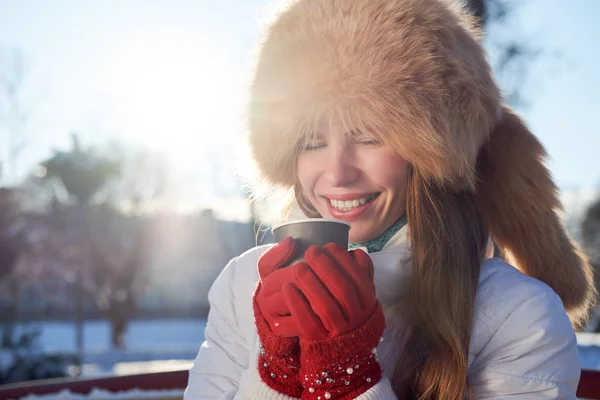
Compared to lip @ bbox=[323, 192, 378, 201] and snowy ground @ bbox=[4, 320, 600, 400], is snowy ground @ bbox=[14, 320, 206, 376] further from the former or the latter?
lip @ bbox=[323, 192, 378, 201]

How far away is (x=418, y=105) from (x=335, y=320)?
76 centimetres

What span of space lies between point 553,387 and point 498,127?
956 mm

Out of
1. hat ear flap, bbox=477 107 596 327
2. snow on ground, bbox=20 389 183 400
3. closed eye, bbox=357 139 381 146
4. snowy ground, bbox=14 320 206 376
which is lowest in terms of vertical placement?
snowy ground, bbox=14 320 206 376

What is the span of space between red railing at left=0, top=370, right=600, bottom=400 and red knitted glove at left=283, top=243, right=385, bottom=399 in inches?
84.8

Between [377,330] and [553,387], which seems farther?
[553,387]

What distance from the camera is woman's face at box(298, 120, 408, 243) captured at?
1.84 m

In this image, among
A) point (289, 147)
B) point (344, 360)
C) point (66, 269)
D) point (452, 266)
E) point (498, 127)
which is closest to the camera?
point (344, 360)

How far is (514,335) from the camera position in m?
1.71

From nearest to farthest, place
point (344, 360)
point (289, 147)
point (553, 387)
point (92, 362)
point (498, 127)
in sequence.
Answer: point (344, 360), point (553, 387), point (289, 147), point (498, 127), point (92, 362)

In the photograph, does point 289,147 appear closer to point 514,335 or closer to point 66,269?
point 514,335

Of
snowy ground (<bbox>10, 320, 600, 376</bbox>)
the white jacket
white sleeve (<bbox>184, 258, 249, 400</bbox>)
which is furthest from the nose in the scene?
snowy ground (<bbox>10, 320, 600, 376</bbox>)

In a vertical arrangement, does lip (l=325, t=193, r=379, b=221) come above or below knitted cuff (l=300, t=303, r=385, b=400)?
above

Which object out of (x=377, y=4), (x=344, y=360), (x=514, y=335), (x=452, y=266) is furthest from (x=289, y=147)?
(x=514, y=335)

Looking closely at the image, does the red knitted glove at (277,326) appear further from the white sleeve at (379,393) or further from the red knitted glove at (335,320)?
the white sleeve at (379,393)
